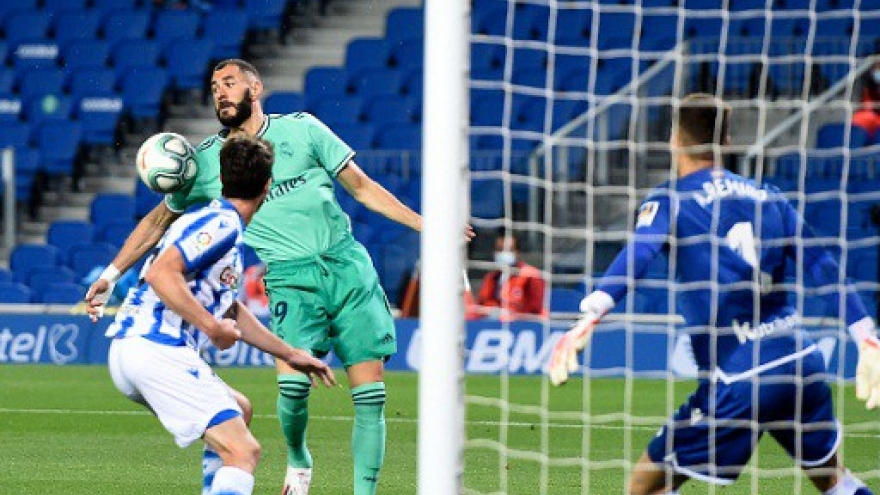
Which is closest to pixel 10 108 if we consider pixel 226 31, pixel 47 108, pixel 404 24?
pixel 47 108

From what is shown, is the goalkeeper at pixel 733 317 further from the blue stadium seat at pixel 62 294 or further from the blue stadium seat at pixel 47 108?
the blue stadium seat at pixel 47 108

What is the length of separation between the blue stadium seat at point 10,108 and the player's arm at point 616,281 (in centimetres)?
1762

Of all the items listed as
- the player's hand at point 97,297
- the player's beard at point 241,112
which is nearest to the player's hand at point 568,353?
the player's hand at point 97,297

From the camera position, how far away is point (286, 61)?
77.2 feet

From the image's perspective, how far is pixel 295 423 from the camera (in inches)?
311

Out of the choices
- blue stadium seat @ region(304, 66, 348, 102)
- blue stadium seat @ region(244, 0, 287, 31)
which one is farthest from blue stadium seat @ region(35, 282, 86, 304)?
blue stadium seat @ region(244, 0, 287, 31)

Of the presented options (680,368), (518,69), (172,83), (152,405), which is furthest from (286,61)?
(152,405)

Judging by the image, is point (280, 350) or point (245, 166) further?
point (280, 350)

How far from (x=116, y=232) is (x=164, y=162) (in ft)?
45.2

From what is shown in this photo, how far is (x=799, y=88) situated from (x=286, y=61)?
7.32m

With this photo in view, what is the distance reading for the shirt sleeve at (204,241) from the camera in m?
6.15

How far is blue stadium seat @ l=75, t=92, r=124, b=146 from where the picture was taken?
2206 cm

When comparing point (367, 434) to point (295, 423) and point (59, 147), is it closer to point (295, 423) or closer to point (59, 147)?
point (295, 423)

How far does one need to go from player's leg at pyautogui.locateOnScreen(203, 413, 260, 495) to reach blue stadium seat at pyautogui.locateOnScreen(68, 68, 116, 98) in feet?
55.5
